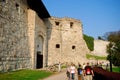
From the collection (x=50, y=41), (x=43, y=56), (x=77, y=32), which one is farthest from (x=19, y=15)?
(x=77, y=32)

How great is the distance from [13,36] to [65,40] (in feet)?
49.7

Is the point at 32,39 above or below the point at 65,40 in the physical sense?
below

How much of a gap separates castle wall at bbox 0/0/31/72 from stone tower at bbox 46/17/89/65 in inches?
382

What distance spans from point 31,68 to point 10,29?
5.55 m

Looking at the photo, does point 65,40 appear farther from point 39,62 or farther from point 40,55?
point 39,62

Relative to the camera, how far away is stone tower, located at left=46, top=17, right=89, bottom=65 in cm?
3281

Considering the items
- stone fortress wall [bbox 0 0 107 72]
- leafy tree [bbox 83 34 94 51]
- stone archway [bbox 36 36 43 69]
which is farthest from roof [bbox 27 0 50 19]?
leafy tree [bbox 83 34 94 51]

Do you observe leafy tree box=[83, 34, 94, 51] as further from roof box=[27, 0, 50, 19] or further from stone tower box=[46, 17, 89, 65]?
roof box=[27, 0, 50, 19]

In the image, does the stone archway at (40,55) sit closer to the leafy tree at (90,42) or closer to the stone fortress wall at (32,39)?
the stone fortress wall at (32,39)

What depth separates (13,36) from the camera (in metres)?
Answer: 19.6

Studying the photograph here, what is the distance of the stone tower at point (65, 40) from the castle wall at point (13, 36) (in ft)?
31.8

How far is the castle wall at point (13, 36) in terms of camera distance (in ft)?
57.4

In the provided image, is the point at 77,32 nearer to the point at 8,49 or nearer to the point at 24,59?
the point at 24,59

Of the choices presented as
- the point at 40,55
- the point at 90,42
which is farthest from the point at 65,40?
the point at 90,42
